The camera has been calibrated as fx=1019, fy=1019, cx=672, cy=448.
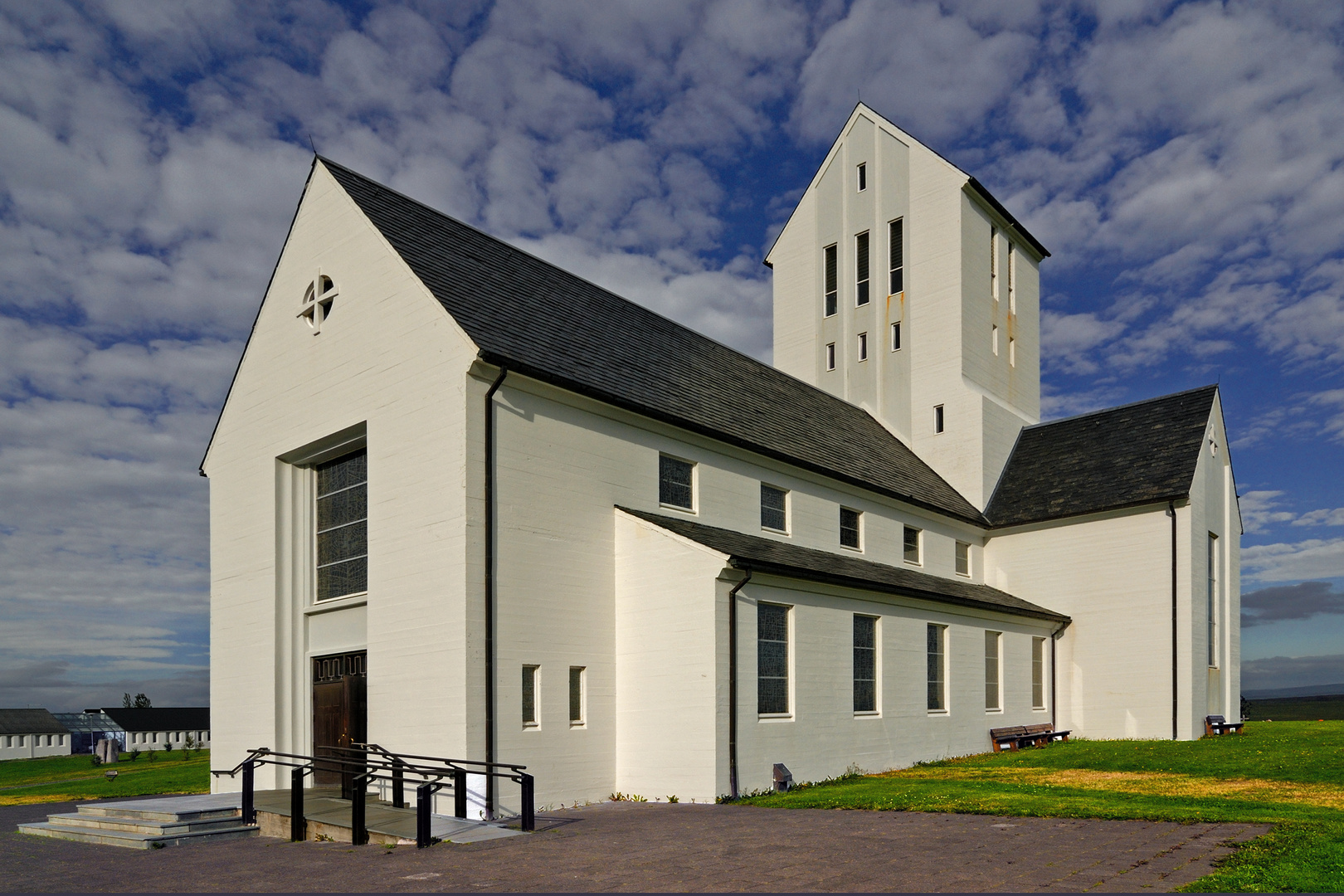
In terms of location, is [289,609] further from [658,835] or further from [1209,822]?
[1209,822]

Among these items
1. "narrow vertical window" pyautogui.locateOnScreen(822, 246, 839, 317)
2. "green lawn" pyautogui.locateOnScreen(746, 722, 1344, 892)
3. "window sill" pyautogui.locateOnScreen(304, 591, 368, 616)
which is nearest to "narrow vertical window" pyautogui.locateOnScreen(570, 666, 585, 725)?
"green lawn" pyautogui.locateOnScreen(746, 722, 1344, 892)

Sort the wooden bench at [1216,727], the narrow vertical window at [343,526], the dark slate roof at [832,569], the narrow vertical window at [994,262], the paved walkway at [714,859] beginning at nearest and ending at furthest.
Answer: the paved walkway at [714,859], the dark slate roof at [832,569], the narrow vertical window at [343,526], the wooden bench at [1216,727], the narrow vertical window at [994,262]

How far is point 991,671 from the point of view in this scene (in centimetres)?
2738

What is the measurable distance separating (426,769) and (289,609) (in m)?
8.30

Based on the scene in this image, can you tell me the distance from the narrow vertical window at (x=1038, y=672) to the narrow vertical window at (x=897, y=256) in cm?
1272

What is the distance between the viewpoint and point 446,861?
12.1 m

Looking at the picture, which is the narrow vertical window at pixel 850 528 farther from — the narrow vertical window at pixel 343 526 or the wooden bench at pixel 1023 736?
the narrow vertical window at pixel 343 526

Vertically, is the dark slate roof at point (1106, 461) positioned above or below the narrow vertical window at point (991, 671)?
above

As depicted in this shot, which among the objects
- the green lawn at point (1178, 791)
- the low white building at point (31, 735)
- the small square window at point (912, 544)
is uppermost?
the small square window at point (912, 544)

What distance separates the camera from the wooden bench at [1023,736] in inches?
1045

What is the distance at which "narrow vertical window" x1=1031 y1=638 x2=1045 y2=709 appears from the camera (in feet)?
96.2

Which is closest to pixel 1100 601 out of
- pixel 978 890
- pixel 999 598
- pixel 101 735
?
pixel 999 598

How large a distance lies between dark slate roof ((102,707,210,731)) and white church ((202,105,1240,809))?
105924 millimetres

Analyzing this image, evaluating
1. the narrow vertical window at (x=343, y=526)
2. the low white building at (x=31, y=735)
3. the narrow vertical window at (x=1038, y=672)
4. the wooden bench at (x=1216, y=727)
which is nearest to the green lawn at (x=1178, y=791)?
the wooden bench at (x=1216, y=727)
